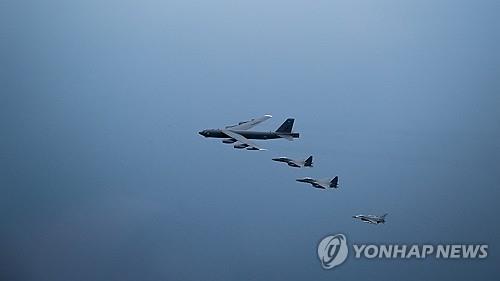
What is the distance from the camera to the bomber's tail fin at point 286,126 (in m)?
2.27

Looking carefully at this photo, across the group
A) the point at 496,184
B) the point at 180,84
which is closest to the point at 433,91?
the point at 496,184

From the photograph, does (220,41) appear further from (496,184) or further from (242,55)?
(496,184)

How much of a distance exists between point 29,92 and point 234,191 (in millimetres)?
1015

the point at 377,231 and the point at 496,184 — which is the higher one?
the point at 496,184

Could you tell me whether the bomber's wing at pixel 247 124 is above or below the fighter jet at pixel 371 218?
above

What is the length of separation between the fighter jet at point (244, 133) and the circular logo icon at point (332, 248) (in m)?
0.49

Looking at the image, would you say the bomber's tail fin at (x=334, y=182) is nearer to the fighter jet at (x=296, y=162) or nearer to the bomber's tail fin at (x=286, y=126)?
the fighter jet at (x=296, y=162)

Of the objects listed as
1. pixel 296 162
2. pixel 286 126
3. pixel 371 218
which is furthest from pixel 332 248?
pixel 286 126

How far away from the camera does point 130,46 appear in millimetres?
2246

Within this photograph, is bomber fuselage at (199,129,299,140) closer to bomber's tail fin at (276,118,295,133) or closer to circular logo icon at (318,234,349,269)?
bomber's tail fin at (276,118,295,133)

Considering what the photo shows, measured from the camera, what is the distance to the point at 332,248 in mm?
2299

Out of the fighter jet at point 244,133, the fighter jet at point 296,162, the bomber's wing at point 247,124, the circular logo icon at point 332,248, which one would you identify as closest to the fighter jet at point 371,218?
the circular logo icon at point 332,248

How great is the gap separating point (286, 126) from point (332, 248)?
59cm

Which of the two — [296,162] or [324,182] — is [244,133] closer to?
[296,162]
